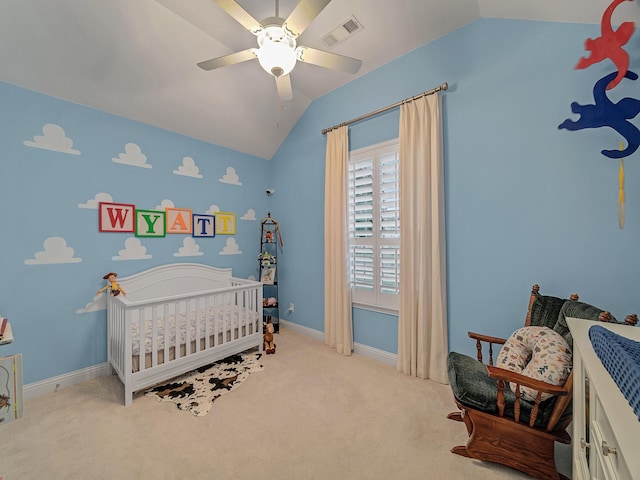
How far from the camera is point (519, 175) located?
1918 millimetres

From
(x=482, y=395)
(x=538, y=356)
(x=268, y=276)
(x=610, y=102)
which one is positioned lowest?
(x=482, y=395)

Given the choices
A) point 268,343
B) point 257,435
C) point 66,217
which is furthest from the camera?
point 268,343

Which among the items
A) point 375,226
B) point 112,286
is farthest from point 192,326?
point 375,226

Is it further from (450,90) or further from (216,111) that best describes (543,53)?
(216,111)

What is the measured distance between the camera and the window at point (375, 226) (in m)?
2.56

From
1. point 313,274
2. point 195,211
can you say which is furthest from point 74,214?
point 313,274

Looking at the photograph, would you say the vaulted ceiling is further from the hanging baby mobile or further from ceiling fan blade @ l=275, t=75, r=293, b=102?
ceiling fan blade @ l=275, t=75, r=293, b=102

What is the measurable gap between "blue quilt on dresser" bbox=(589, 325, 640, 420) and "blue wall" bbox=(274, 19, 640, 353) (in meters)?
1.15

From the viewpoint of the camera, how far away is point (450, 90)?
2.22m

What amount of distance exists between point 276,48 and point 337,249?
1869 millimetres

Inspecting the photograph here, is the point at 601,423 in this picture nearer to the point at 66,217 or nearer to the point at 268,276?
the point at 268,276

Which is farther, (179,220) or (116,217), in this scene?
(179,220)

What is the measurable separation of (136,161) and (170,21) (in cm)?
129

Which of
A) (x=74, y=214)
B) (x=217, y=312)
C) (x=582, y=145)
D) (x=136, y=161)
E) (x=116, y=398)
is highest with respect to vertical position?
(x=136, y=161)
